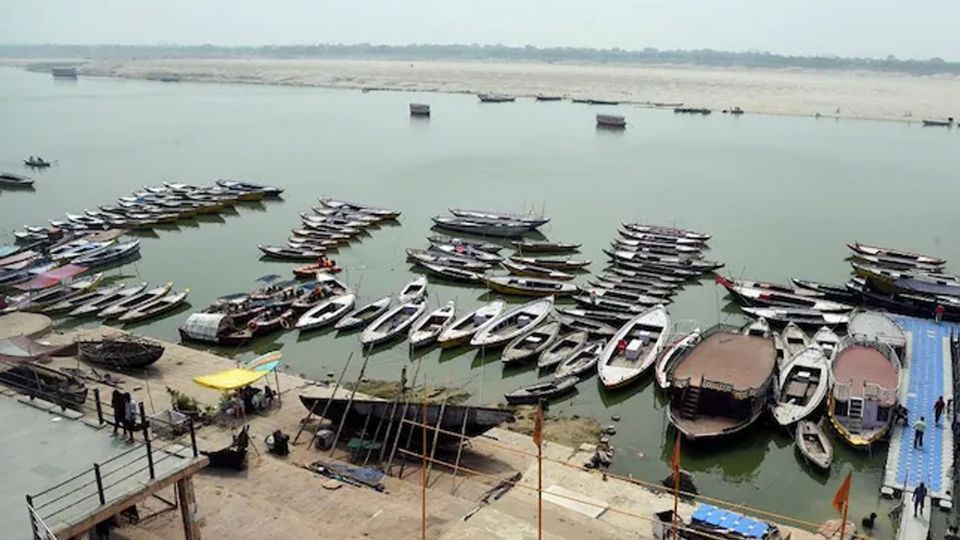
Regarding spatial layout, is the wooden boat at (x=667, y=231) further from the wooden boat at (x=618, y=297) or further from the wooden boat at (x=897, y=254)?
the wooden boat at (x=618, y=297)

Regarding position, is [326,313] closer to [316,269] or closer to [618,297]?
[316,269]

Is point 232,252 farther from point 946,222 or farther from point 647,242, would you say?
point 946,222

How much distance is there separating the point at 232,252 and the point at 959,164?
2851 inches

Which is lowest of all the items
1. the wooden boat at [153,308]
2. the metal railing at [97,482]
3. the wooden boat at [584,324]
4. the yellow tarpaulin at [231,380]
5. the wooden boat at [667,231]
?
the wooden boat at [153,308]

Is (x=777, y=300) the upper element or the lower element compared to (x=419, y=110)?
lower

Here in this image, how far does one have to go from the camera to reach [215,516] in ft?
54.1

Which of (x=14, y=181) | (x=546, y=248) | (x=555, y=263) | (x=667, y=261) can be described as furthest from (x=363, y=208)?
(x=14, y=181)

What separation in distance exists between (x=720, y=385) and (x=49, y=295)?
30.3m

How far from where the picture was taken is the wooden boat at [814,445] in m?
22.1

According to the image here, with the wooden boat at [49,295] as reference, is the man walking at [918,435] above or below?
above

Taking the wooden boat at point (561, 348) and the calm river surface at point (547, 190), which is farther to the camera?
the wooden boat at point (561, 348)

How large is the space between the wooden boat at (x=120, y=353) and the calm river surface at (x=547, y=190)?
5236 mm

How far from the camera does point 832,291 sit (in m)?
36.5

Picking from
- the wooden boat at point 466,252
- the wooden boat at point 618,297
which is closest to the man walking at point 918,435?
the wooden boat at point 618,297
